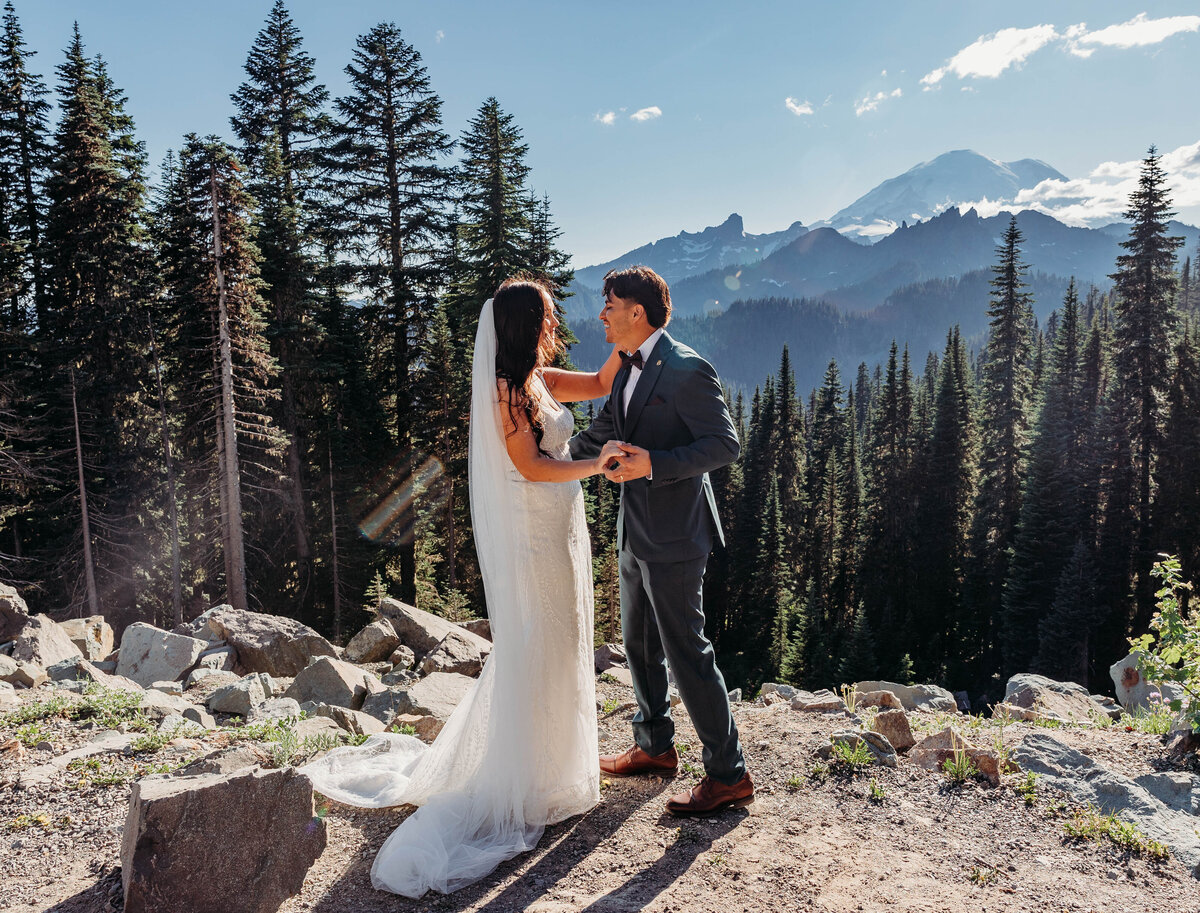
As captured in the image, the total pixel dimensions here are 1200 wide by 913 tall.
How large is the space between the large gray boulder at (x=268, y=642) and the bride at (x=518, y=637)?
599 centimetres

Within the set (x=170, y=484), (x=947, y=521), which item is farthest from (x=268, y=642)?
(x=947, y=521)

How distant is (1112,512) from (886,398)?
19.8 meters

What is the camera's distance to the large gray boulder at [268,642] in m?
9.61

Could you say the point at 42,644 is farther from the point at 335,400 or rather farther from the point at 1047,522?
the point at 1047,522

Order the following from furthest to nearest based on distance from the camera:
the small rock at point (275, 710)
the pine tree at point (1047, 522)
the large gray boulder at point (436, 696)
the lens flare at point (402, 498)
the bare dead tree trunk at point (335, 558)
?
1. the pine tree at point (1047, 522)
2. the lens flare at point (402, 498)
3. the bare dead tree trunk at point (335, 558)
4. the large gray boulder at point (436, 696)
5. the small rock at point (275, 710)

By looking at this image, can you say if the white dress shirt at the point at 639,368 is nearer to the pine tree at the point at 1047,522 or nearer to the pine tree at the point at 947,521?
the pine tree at the point at 1047,522

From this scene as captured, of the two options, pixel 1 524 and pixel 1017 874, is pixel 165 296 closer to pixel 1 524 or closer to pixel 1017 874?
pixel 1 524

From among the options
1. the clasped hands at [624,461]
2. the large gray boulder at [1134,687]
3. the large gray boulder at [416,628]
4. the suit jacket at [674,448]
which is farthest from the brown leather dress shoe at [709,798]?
→ the large gray boulder at [416,628]

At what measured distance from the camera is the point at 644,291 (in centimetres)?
403

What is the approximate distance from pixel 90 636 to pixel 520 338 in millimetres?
11168

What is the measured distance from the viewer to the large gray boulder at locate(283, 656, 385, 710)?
7367 mm

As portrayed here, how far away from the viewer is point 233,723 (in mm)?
6156

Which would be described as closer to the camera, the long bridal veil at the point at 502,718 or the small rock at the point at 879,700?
the long bridal veil at the point at 502,718

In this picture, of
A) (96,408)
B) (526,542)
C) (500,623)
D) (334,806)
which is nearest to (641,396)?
(526,542)
